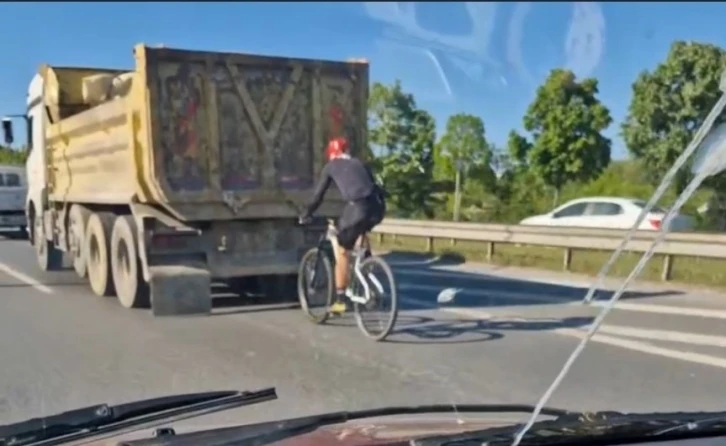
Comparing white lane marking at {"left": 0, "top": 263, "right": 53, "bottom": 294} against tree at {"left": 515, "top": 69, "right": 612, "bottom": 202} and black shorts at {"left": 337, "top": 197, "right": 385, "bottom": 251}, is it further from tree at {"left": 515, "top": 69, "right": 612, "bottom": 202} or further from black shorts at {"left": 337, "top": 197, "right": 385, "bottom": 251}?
tree at {"left": 515, "top": 69, "right": 612, "bottom": 202}

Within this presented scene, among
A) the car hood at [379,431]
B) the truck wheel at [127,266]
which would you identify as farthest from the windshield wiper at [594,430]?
the truck wheel at [127,266]

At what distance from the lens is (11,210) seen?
1204 cm

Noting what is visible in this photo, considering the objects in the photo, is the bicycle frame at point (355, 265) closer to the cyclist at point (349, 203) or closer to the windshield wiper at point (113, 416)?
the cyclist at point (349, 203)

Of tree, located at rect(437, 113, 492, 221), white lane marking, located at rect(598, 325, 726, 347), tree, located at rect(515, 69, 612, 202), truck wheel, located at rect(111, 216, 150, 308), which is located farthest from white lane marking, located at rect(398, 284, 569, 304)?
tree, located at rect(437, 113, 492, 221)

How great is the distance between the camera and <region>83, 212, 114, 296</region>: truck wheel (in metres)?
11.1

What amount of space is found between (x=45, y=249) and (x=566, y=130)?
26.7 feet

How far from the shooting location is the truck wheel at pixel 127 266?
10.4m

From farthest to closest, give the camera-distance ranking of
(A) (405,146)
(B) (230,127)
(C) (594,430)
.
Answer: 1. (B) (230,127)
2. (A) (405,146)
3. (C) (594,430)

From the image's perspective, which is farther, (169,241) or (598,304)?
(169,241)

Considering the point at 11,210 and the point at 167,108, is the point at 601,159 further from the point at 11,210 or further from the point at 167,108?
the point at 11,210

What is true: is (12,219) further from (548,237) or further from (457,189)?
(457,189)

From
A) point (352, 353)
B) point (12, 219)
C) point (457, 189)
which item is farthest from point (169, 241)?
point (457, 189)

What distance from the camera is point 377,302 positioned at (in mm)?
9078

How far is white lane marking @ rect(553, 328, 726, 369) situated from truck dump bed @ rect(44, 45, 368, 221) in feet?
9.11
